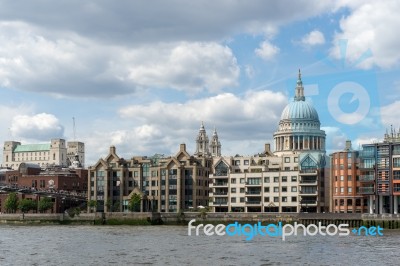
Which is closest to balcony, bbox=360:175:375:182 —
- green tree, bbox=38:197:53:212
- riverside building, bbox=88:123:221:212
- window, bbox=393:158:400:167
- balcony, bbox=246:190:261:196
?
Result: window, bbox=393:158:400:167

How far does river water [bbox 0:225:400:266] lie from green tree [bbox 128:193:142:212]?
7141 cm

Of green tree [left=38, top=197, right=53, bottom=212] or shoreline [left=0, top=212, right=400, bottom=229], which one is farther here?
green tree [left=38, top=197, right=53, bottom=212]

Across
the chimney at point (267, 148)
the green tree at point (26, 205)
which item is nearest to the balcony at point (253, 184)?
the chimney at point (267, 148)

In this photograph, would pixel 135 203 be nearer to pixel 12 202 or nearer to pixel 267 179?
pixel 267 179

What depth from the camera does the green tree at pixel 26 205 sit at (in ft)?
571

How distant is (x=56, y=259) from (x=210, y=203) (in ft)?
339

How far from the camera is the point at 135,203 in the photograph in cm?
16112

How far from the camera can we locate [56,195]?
17600 cm

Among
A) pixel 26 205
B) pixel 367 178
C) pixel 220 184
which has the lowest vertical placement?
pixel 26 205

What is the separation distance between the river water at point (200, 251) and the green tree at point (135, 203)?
71410 mm

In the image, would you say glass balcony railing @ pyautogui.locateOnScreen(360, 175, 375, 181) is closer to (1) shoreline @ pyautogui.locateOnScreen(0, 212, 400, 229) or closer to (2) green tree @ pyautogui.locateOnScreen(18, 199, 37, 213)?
(1) shoreline @ pyautogui.locateOnScreen(0, 212, 400, 229)

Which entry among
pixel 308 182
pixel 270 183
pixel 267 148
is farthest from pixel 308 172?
pixel 267 148

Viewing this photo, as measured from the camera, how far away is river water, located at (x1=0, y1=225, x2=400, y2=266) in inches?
2379

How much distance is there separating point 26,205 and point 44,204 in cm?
463
